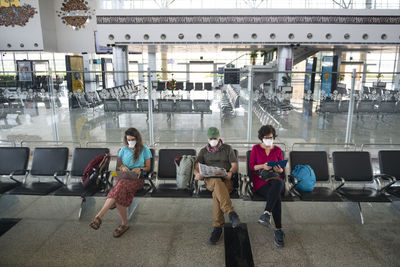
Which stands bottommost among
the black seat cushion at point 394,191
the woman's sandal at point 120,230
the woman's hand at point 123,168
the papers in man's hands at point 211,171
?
the woman's sandal at point 120,230

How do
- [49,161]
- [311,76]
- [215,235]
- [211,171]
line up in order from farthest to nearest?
[311,76], [49,161], [211,171], [215,235]

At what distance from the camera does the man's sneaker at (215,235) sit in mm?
3719

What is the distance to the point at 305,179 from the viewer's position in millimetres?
4160

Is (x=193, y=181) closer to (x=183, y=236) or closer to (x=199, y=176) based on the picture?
(x=199, y=176)

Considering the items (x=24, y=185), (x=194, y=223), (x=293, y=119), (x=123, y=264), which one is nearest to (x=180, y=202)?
(x=194, y=223)

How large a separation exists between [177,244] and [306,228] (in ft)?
Answer: 5.48

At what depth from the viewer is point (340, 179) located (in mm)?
4488

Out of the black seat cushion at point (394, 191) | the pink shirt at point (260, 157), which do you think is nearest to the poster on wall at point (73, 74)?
the pink shirt at point (260, 157)

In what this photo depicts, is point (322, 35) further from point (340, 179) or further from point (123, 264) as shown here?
point (123, 264)

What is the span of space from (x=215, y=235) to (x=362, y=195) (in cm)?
199

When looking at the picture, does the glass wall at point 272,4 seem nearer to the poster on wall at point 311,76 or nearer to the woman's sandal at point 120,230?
the poster on wall at point 311,76

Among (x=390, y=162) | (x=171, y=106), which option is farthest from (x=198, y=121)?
(x=390, y=162)

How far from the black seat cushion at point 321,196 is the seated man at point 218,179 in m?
0.95

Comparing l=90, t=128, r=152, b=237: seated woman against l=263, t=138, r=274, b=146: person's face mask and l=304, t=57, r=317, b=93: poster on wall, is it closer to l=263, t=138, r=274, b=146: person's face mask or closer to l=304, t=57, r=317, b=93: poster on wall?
l=263, t=138, r=274, b=146: person's face mask
